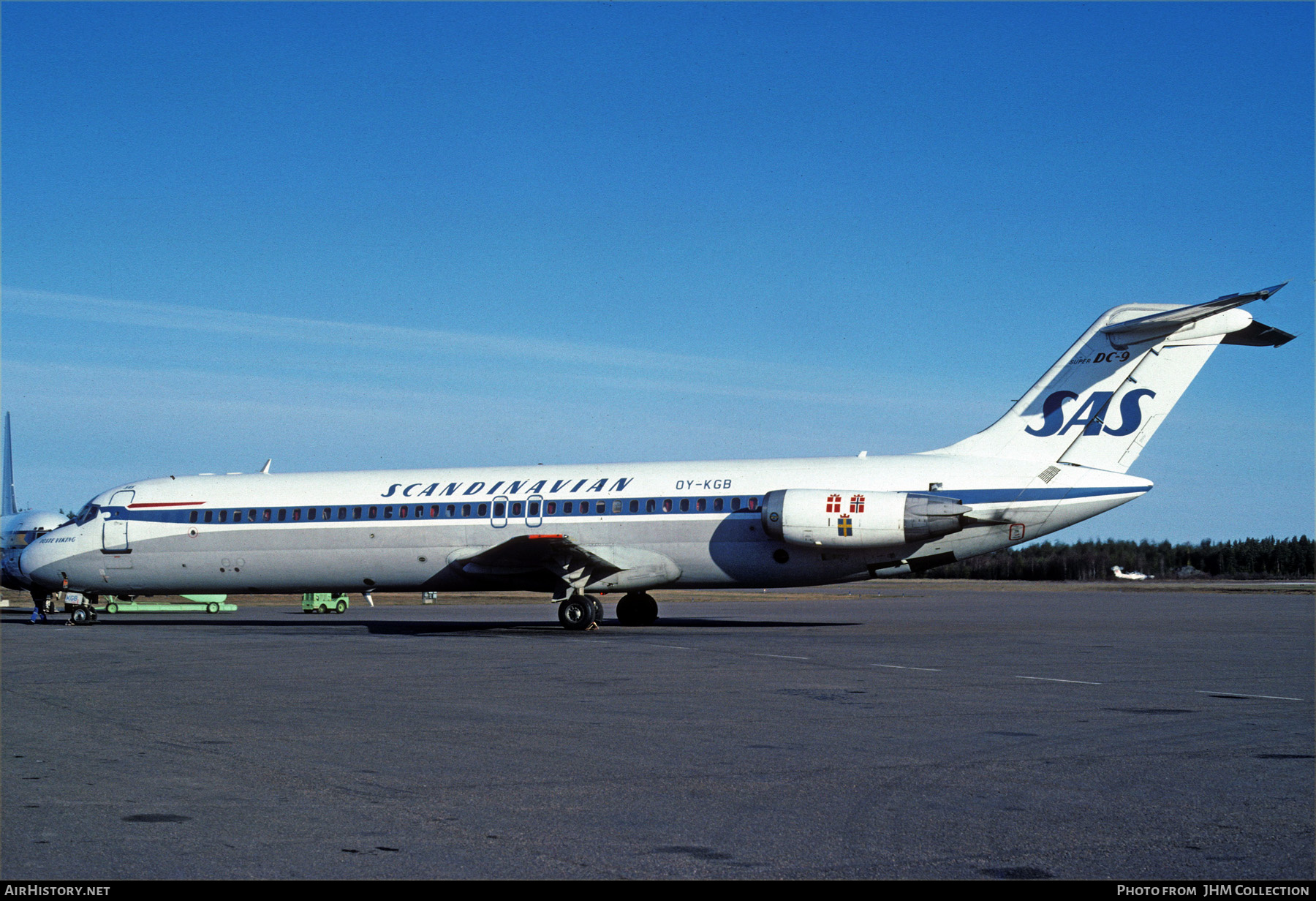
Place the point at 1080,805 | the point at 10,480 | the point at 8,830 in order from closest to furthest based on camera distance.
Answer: the point at 8,830 < the point at 1080,805 < the point at 10,480

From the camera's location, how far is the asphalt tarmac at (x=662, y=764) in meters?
5.64

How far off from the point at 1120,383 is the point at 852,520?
18.9ft

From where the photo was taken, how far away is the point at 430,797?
6988 mm

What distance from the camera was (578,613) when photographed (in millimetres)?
24672

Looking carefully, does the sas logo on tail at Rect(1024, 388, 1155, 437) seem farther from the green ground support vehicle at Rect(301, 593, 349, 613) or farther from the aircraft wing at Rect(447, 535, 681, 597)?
the green ground support vehicle at Rect(301, 593, 349, 613)

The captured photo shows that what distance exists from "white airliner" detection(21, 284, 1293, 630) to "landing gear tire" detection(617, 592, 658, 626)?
1.6 inches

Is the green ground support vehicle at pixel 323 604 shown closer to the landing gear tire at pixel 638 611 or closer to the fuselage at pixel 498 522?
the fuselage at pixel 498 522

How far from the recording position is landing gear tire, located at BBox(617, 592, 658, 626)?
1075 inches

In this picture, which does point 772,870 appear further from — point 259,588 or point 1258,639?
point 259,588

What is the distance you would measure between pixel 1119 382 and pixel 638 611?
11.7 metres

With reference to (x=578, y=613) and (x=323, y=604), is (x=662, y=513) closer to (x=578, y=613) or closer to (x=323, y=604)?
(x=578, y=613)

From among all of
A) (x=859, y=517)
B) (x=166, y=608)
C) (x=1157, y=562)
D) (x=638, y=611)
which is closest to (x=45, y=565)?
(x=166, y=608)

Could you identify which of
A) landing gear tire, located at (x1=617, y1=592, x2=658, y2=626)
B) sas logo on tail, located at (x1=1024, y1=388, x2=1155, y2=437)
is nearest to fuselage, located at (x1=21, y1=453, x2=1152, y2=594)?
sas logo on tail, located at (x1=1024, y1=388, x2=1155, y2=437)

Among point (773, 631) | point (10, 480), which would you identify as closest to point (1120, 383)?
point (773, 631)
